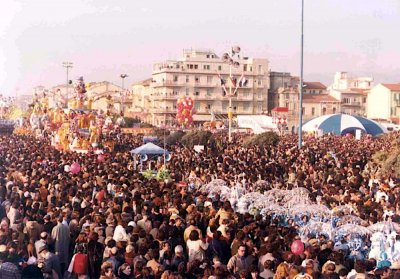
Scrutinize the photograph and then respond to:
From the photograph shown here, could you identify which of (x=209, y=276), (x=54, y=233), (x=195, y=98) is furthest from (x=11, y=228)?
(x=195, y=98)

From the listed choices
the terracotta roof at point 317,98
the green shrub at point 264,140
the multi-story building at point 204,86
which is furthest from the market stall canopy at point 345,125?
the terracotta roof at point 317,98

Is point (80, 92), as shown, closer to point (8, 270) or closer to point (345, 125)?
point (345, 125)

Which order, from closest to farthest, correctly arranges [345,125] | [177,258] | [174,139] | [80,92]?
[177,258]
[80,92]
[174,139]
[345,125]

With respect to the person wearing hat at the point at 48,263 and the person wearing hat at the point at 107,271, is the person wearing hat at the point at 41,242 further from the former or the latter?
the person wearing hat at the point at 107,271

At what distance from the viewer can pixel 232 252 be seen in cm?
872

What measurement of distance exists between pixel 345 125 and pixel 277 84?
41.9 metres

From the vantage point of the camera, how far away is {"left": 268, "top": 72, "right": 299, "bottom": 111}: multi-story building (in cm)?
8412

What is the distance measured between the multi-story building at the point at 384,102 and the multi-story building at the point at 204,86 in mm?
12584

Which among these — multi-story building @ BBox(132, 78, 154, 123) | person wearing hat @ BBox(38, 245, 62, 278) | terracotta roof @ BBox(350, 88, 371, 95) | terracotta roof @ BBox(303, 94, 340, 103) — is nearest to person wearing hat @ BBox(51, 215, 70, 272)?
person wearing hat @ BBox(38, 245, 62, 278)

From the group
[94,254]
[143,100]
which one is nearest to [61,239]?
[94,254]

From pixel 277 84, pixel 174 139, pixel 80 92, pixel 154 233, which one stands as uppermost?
pixel 277 84

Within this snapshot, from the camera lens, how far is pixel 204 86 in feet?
258

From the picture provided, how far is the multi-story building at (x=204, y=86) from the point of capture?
78.1 metres

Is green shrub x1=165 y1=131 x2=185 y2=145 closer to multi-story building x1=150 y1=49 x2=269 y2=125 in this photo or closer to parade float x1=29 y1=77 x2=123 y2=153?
parade float x1=29 y1=77 x2=123 y2=153
